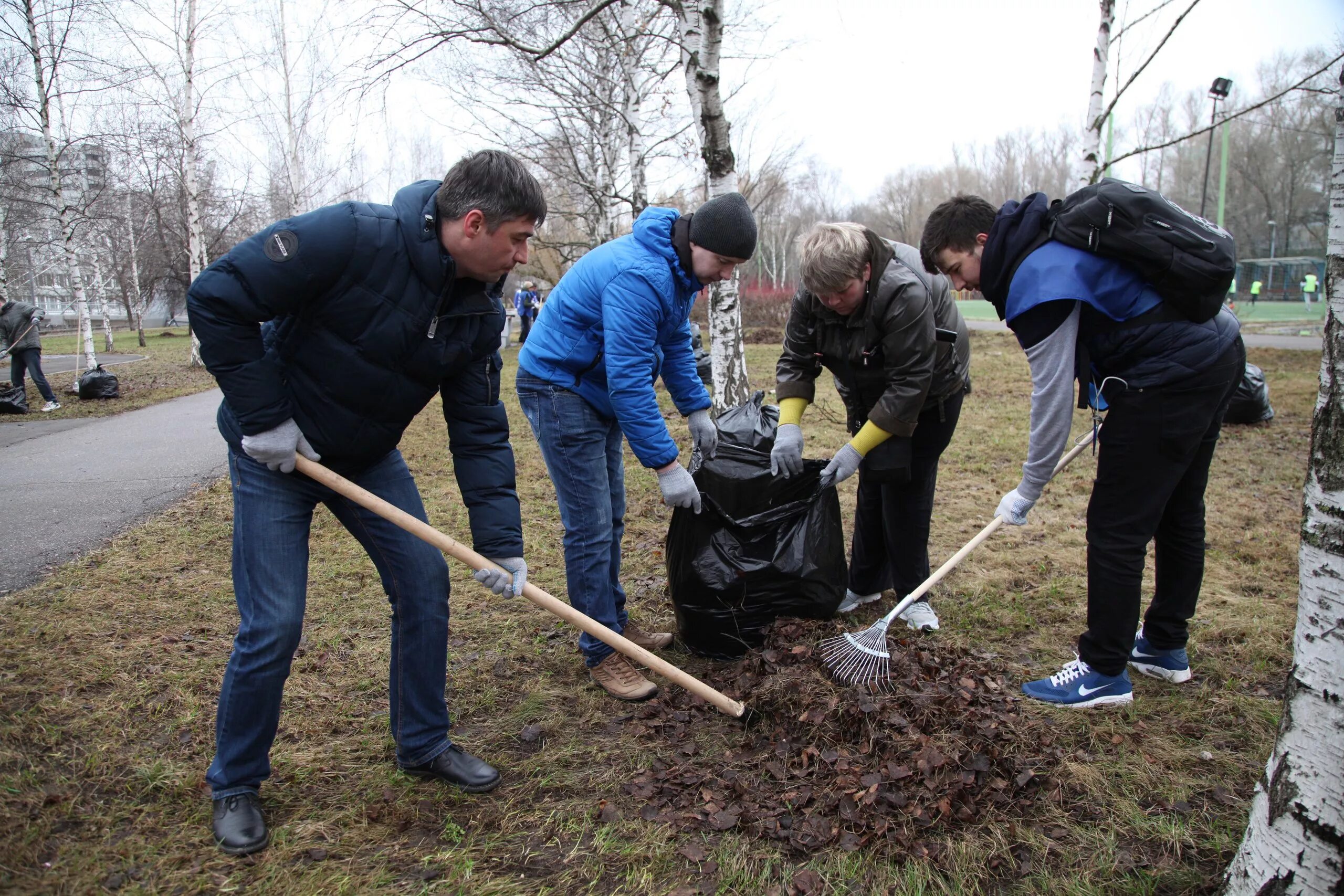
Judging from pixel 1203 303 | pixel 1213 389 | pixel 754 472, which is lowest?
pixel 754 472

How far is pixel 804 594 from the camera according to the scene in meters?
2.93

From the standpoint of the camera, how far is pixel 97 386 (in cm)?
1079

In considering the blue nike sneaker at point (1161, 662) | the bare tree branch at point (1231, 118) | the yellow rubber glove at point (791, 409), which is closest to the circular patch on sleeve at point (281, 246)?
the yellow rubber glove at point (791, 409)

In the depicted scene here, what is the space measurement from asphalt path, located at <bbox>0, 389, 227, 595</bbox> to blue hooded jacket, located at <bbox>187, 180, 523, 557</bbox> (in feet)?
9.63

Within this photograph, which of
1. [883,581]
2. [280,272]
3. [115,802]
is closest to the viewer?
[280,272]

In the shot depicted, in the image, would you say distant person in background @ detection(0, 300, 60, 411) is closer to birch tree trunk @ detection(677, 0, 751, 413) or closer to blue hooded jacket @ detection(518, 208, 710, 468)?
birch tree trunk @ detection(677, 0, 751, 413)

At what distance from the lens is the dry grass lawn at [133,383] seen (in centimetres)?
995

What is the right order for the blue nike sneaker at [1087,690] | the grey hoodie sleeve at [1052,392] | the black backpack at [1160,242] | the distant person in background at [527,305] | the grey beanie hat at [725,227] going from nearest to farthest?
the black backpack at [1160,242], the grey hoodie sleeve at [1052,392], the grey beanie hat at [725,227], the blue nike sneaker at [1087,690], the distant person in background at [527,305]

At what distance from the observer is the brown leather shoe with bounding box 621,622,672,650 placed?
3168mm

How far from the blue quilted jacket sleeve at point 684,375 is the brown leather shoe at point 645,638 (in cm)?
88

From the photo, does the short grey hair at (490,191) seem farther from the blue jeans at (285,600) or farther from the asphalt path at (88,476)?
the asphalt path at (88,476)

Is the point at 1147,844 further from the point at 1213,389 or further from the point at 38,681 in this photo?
the point at 38,681

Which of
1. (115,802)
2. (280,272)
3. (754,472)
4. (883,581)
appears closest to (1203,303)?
(754,472)

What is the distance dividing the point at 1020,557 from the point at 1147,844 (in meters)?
2.21
